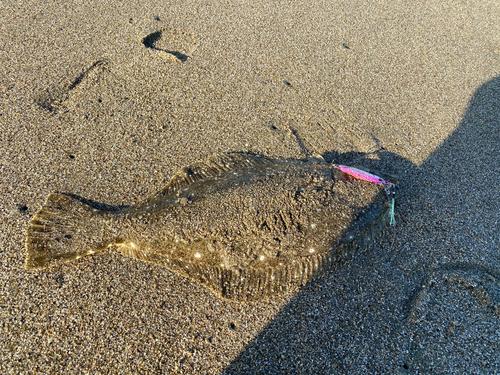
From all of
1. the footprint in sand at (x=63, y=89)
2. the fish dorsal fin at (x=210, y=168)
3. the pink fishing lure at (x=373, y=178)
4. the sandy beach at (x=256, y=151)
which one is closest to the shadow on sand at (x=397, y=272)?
the sandy beach at (x=256, y=151)

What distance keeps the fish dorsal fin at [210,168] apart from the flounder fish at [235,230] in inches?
6.8

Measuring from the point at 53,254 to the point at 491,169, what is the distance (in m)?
4.59

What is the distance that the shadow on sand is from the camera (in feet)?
8.36

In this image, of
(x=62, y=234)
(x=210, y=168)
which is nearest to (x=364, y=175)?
(x=210, y=168)

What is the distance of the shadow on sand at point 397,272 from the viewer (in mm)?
2547

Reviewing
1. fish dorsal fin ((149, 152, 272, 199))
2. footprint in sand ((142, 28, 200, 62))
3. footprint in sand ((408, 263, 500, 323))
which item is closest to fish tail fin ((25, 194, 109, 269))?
fish dorsal fin ((149, 152, 272, 199))

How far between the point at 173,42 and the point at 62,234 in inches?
113

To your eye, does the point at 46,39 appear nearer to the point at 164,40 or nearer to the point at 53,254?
the point at 164,40

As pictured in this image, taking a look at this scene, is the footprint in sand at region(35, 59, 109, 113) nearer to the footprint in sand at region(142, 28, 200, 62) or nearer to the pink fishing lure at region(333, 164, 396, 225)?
the footprint in sand at region(142, 28, 200, 62)

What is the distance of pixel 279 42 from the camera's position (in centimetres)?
453

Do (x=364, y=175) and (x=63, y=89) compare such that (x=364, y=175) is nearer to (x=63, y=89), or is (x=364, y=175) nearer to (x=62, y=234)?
(x=62, y=234)

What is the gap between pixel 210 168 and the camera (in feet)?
10.6

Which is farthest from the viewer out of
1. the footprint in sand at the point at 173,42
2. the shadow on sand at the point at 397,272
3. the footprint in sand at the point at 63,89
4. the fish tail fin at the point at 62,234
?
the footprint in sand at the point at 173,42

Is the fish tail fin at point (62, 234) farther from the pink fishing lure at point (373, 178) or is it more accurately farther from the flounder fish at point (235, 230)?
the pink fishing lure at point (373, 178)
